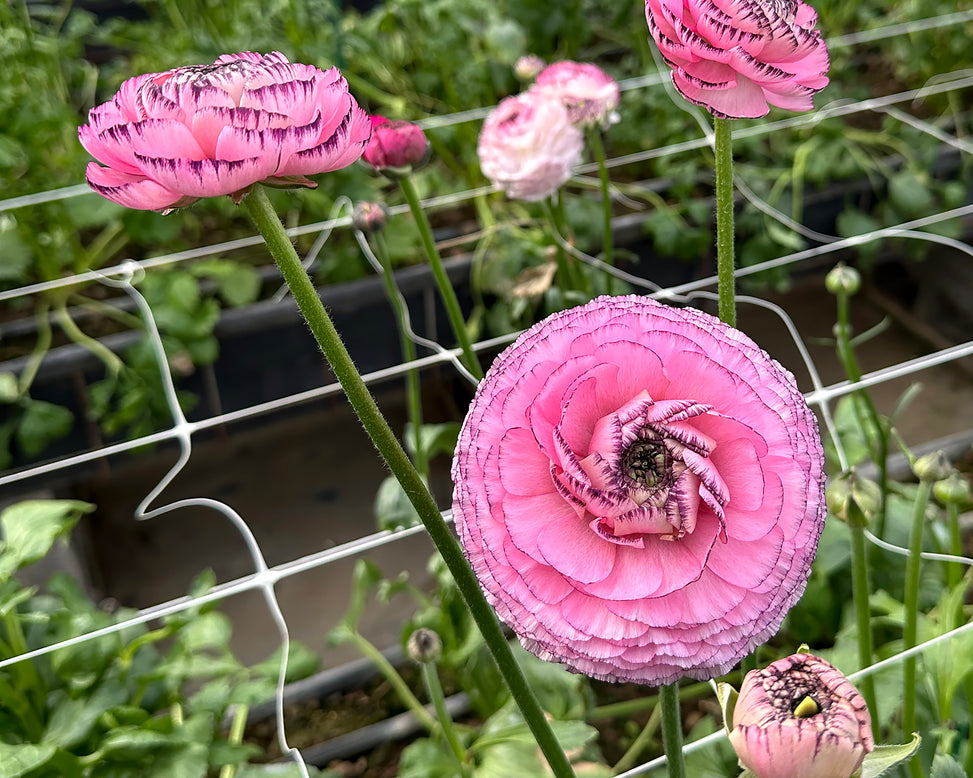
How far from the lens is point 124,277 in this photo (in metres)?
1.09

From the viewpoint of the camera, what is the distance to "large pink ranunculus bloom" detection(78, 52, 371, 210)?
0.73 ft

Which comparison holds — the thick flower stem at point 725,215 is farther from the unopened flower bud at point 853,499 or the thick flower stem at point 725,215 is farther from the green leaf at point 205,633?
the green leaf at point 205,633

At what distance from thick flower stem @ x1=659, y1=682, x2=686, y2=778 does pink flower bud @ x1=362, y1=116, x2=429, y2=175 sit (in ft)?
1.15

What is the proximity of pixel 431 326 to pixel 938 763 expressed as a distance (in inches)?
31.6

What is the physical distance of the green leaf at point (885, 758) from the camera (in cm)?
28

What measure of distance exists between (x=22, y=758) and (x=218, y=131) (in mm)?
434

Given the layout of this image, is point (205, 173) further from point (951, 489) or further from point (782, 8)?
point (951, 489)

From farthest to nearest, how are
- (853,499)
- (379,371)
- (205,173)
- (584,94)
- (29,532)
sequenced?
(379,371)
(584,94)
(29,532)
(853,499)
(205,173)

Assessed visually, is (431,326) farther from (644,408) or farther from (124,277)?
(644,408)

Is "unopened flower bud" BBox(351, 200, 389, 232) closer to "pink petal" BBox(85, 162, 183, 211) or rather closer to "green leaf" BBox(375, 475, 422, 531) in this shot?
"green leaf" BBox(375, 475, 422, 531)

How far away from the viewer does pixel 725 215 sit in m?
0.30

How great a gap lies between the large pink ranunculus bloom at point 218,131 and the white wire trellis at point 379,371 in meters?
0.28

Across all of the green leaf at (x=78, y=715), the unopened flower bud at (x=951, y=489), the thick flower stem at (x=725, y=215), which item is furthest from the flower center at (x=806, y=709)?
the green leaf at (x=78, y=715)

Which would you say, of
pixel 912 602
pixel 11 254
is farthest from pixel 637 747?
pixel 11 254
